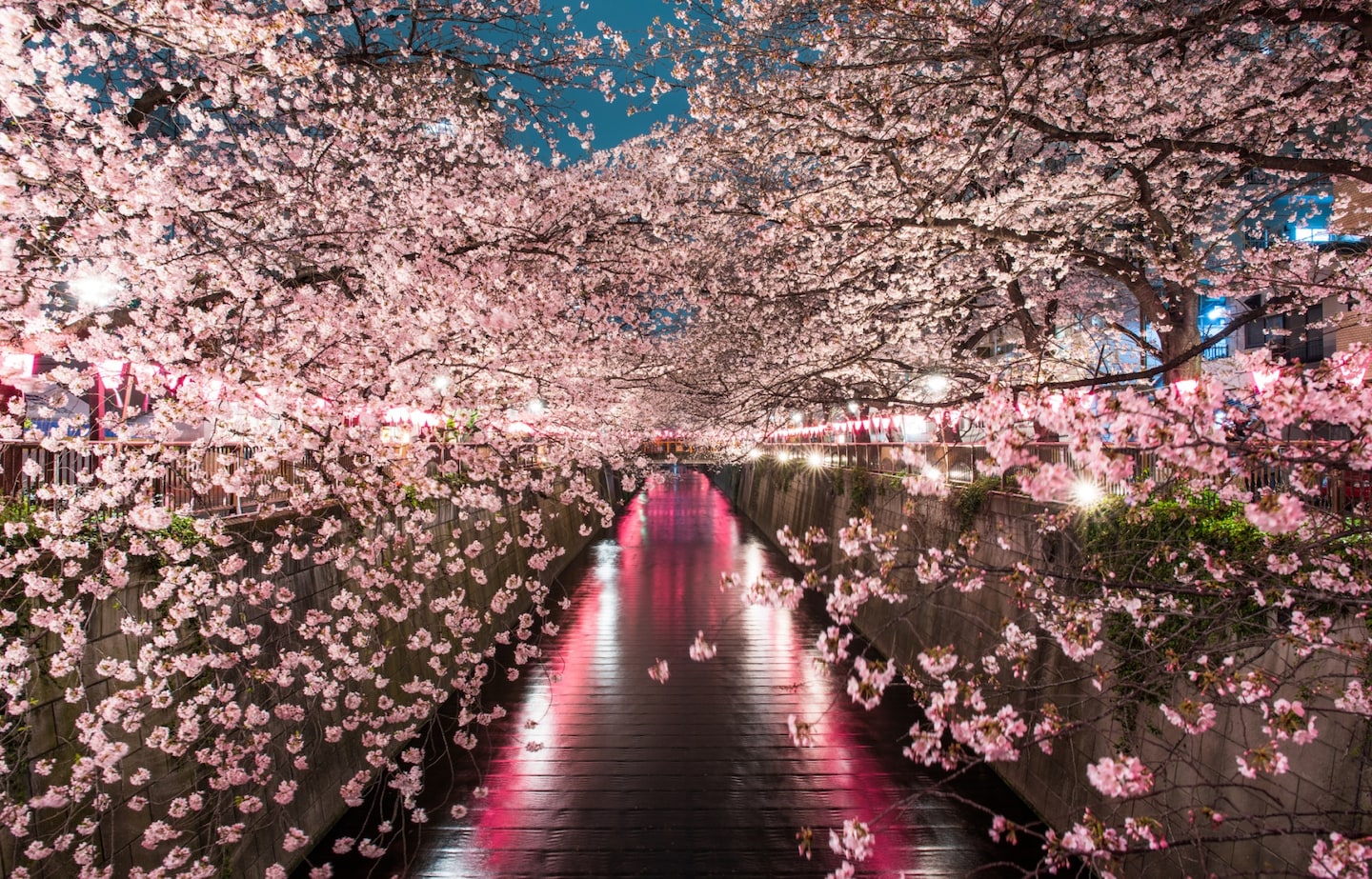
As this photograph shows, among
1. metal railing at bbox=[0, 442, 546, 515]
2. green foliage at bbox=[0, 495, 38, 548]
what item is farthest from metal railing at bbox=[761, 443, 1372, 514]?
green foliage at bbox=[0, 495, 38, 548]

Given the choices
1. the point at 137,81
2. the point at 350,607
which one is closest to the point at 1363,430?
the point at 350,607

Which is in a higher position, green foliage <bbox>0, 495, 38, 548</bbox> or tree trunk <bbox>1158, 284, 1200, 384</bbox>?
tree trunk <bbox>1158, 284, 1200, 384</bbox>

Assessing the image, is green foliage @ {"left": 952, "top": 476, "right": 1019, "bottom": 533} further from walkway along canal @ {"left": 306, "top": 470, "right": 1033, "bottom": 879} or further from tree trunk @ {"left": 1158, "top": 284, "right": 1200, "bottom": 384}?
walkway along canal @ {"left": 306, "top": 470, "right": 1033, "bottom": 879}

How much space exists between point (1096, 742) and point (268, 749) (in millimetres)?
7930

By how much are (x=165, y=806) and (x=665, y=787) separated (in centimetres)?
512

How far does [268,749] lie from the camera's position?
646 centimetres

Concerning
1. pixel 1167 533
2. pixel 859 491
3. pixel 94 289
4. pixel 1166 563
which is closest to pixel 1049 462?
pixel 1167 533

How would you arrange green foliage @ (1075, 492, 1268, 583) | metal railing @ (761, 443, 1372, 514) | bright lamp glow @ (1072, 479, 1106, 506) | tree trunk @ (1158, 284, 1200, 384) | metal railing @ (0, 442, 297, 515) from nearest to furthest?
metal railing @ (761, 443, 1372, 514)
metal railing @ (0, 442, 297, 515)
green foliage @ (1075, 492, 1268, 583)
bright lamp glow @ (1072, 479, 1106, 506)
tree trunk @ (1158, 284, 1200, 384)

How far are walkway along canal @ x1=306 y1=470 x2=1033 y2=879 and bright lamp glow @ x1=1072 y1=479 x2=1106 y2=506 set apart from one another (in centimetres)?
Result: 328

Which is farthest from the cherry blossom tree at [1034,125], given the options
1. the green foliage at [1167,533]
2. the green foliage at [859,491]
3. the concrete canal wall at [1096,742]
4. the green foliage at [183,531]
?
the green foliage at [183,531]

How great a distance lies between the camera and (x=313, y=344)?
702 centimetres

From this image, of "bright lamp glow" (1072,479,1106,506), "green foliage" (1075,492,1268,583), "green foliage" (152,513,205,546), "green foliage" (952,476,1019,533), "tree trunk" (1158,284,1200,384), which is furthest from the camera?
"green foliage" (952,476,1019,533)

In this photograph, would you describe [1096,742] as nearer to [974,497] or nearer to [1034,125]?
[974,497]

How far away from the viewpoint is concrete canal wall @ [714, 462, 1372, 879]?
13.7ft
